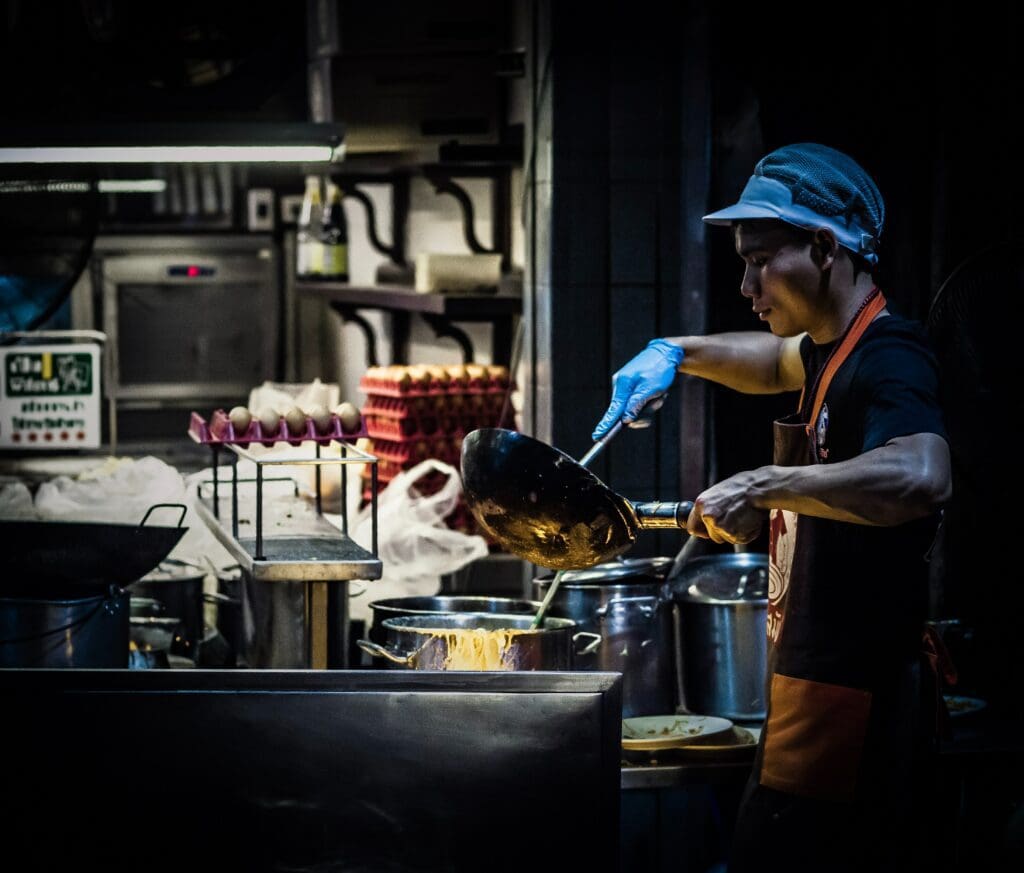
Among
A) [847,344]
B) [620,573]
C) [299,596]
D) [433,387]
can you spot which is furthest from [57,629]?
[433,387]

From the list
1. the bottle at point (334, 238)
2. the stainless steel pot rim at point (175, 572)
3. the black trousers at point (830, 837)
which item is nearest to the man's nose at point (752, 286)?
the black trousers at point (830, 837)

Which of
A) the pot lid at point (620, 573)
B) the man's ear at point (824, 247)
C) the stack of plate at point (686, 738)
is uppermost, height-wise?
the man's ear at point (824, 247)

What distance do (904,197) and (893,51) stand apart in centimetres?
37

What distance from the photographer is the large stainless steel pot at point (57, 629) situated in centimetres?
327

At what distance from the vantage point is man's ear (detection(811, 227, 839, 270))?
243 centimetres

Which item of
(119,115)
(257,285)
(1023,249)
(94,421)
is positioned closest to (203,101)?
(119,115)

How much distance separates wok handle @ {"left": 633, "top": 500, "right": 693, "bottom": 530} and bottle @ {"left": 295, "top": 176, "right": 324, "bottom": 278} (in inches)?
187

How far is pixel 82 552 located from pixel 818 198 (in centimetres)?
179

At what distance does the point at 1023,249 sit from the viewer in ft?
12.1

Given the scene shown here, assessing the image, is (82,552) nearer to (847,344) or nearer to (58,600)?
(58,600)

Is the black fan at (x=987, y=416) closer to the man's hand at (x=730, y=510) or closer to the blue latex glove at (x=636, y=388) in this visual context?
the blue latex glove at (x=636, y=388)

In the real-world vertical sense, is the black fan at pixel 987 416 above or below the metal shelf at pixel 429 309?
below

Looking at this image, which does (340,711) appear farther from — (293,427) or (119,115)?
(119,115)

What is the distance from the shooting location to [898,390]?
2.24m
